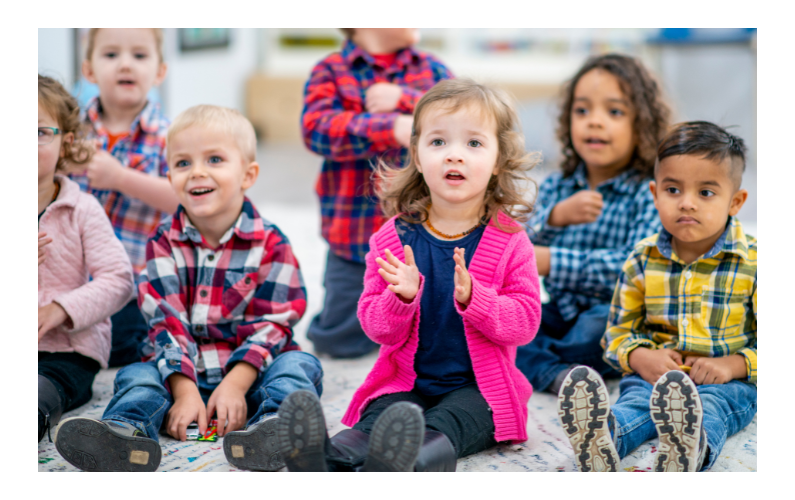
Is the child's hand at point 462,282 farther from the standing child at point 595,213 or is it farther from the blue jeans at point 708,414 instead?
the standing child at point 595,213

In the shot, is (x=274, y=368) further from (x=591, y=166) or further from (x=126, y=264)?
(x=591, y=166)

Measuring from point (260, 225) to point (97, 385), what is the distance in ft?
1.70

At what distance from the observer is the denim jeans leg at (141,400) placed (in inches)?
44.4

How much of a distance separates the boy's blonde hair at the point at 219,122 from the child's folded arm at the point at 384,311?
1.20 ft

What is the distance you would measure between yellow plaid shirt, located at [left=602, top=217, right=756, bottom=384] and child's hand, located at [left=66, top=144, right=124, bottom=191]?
1174 mm

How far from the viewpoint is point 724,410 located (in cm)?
119

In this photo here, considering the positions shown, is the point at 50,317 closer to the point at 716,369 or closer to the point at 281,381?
the point at 281,381

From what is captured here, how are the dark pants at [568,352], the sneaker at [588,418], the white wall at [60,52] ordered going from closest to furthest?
the sneaker at [588,418], the dark pants at [568,352], the white wall at [60,52]

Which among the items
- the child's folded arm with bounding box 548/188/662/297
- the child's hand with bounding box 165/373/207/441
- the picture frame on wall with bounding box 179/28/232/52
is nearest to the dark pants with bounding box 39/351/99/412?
the child's hand with bounding box 165/373/207/441

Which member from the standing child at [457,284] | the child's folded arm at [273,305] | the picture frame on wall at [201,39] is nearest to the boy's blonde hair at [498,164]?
the standing child at [457,284]

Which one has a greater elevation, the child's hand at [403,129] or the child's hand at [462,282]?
the child's hand at [403,129]

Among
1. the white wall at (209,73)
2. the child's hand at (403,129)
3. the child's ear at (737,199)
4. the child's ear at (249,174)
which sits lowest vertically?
the child's ear at (737,199)

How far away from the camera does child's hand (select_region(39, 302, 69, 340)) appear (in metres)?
1.27
